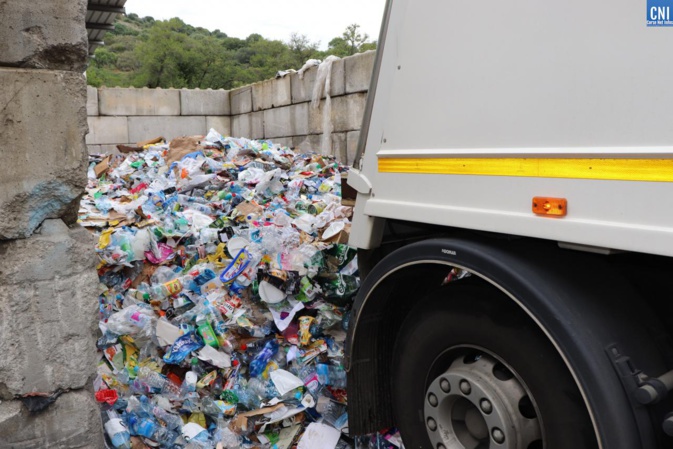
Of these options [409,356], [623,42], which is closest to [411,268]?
[409,356]

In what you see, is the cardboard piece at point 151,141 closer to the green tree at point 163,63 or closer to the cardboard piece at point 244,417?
the cardboard piece at point 244,417

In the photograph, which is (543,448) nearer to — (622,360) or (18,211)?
(622,360)

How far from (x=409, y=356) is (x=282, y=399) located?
128 centimetres

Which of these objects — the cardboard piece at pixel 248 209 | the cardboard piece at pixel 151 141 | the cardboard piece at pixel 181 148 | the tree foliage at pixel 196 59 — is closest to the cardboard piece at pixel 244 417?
the cardboard piece at pixel 248 209

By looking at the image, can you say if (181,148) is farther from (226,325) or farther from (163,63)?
(163,63)

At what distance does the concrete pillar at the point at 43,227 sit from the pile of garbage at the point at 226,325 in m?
0.84

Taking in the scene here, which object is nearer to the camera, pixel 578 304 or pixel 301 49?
pixel 578 304

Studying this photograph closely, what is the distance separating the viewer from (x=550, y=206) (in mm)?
1638

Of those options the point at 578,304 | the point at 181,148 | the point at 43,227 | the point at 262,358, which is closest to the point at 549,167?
the point at 578,304

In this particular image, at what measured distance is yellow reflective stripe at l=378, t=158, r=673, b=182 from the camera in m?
1.41

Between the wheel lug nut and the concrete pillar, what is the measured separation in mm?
1589

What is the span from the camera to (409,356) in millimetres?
2215

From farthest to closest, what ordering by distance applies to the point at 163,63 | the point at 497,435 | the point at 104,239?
the point at 163,63
the point at 104,239
the point at 497,435

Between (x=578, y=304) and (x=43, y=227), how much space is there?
190 centimetres
